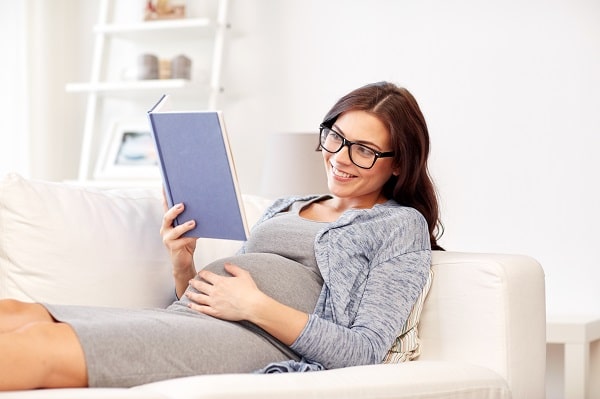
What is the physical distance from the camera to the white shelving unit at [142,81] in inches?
151

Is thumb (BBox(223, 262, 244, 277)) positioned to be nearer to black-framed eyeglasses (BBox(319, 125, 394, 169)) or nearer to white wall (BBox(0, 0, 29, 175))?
black-framed eyeglasses (BBox(319, 125, 394, 169))

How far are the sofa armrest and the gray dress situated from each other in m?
0.27

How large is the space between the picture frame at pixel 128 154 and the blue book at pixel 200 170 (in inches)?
78.3

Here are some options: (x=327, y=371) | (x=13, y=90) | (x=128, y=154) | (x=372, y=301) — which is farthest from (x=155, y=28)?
(x=327, y=371)

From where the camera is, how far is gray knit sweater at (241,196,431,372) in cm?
178

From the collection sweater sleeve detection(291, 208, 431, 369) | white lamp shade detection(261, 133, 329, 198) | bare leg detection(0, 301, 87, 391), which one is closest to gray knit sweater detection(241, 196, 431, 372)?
sweater sleeve detection(291, 208, 431, 369)

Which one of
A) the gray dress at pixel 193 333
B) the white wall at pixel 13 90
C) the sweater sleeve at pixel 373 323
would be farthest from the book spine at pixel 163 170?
the white wall at pixel 13 90

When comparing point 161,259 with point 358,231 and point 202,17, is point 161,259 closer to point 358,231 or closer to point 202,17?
point 358,231

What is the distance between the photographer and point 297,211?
7.20ft

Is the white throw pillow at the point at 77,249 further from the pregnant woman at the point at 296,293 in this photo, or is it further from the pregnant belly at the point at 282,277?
the pregnant belly at the point at 282,277

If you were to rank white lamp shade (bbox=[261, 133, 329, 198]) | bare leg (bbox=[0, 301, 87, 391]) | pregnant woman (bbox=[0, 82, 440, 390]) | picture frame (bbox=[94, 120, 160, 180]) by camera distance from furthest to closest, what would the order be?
1. picture frame (bbox=[94, 120, 160, 180])
2. white lamp shade (bbox=[261, 133, 329, 198])
3. pregnant woman (bbox=[0, 82, 440, 390])
4. bare leg (bbox=[0, 301, 87, 391])

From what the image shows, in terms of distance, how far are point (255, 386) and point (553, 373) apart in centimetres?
209

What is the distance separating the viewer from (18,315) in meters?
1.65

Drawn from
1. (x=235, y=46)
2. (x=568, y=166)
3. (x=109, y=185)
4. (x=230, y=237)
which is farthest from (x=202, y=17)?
(x=230, y=237)
